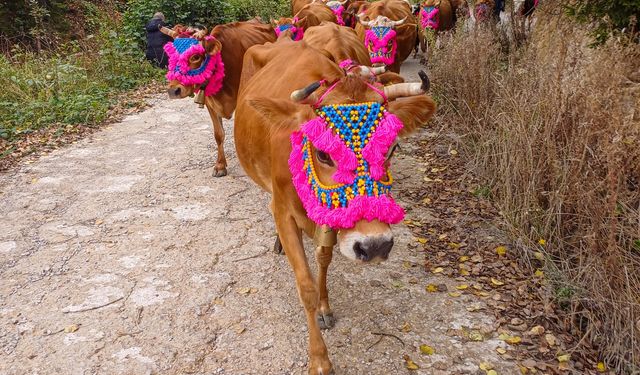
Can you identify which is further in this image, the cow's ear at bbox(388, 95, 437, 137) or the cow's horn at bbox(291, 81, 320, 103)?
the cow's ear at bbox(388, 95, 437, 137)

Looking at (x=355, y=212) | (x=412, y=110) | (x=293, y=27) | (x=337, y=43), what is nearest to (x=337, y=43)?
(x=337, y=43)

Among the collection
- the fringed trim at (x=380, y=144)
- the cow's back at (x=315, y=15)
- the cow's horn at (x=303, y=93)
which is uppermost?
the cow's horn at (x=303, y=93)

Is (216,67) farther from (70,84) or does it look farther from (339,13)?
(339,13)

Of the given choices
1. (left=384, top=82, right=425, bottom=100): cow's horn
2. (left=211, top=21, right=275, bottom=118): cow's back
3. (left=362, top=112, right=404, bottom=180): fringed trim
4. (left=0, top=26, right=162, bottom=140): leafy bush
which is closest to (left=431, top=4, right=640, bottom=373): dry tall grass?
(left=384, top=82, right=425, bottom=100): cow's horn

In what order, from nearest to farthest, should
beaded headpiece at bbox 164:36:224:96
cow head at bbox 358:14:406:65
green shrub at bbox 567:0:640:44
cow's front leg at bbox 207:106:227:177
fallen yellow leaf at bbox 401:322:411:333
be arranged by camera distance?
fallen yellow leaf at bbox 401:322:411:333
green shrub at bbox 567:0:640:44
beaded headpiece at bbox 164:36:224:96
cow's front leg at bbox 207:106:227:177
cow head at bbox 358:14:406:65

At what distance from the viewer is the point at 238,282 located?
416 cm

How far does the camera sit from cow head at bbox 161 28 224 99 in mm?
5691

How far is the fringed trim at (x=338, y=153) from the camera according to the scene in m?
2.56

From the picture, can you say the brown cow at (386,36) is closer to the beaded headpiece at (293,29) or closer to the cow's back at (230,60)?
the beaded headpiece at (293,29)

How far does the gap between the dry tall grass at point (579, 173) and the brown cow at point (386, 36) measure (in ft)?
8.48

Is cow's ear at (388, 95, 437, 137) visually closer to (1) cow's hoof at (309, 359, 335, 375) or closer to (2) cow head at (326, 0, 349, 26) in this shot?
(1) cow's hoof at (309, 359, 335, 375)

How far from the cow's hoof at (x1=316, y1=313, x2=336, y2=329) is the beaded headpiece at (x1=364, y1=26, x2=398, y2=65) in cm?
489

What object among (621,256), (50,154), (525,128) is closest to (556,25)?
(525,128)

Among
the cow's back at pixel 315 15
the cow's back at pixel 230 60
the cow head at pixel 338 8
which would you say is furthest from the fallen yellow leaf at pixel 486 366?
the cow head at pixel 338 8
